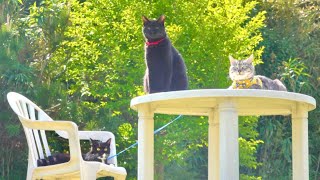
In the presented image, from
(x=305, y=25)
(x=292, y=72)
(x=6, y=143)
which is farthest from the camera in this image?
(x=305, y=25)

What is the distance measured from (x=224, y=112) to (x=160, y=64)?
3.94ft

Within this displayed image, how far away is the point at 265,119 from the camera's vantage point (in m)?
7.87

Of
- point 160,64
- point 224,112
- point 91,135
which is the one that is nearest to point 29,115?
point 91,135

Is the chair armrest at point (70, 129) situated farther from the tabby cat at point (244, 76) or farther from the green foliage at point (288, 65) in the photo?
the green foliage at point (288, 65)

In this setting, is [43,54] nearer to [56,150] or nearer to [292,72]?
[56,150]

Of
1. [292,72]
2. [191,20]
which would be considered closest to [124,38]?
[191,20]

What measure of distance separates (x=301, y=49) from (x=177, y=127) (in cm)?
Answer: 253

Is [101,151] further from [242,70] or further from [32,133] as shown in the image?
[242,70]

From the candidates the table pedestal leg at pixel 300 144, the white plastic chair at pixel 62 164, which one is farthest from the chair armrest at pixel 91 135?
the table pedestal leg at pixel 300 144

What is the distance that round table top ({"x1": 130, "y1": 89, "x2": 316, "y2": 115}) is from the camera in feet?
9.66

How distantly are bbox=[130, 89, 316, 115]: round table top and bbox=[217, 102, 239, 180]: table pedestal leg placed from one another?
4 centimetres

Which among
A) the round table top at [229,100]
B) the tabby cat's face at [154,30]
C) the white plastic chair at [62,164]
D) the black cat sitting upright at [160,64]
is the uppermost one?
the tabby cat's face at [154,30]

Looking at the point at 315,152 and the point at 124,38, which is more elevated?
the point at 124,38

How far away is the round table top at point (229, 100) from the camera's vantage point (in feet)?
9.66
